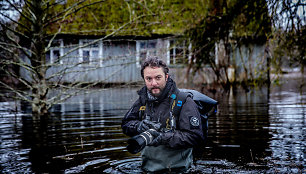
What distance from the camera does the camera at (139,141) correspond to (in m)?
3.64

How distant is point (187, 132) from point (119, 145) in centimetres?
295

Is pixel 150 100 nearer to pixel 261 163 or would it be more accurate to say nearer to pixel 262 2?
pixel 261 163

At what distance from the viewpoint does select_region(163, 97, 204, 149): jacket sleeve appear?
404 centimetres

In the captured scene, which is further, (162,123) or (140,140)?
(162,123)

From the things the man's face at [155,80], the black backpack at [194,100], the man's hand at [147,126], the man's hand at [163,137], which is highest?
the man's face at [155,80]

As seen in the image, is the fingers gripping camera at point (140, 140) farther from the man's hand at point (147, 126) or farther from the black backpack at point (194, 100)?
the black backpack at point (194, 100)

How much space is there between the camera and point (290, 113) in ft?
34.8

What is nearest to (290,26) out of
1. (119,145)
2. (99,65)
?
(119,145)

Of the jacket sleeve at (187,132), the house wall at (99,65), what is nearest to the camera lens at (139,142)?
the jacket sleeve at (187,132)

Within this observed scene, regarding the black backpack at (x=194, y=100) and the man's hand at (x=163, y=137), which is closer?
the man's hand at (x=163, y=137)

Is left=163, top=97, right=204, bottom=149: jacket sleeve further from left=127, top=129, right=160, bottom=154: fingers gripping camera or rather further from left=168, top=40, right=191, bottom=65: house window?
left=168, top=40, right=191, bottom=65: house window

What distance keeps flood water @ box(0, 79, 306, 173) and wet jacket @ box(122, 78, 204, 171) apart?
3.01 ft

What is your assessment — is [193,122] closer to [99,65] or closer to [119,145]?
[119,145]

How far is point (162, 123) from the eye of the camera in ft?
14.0
